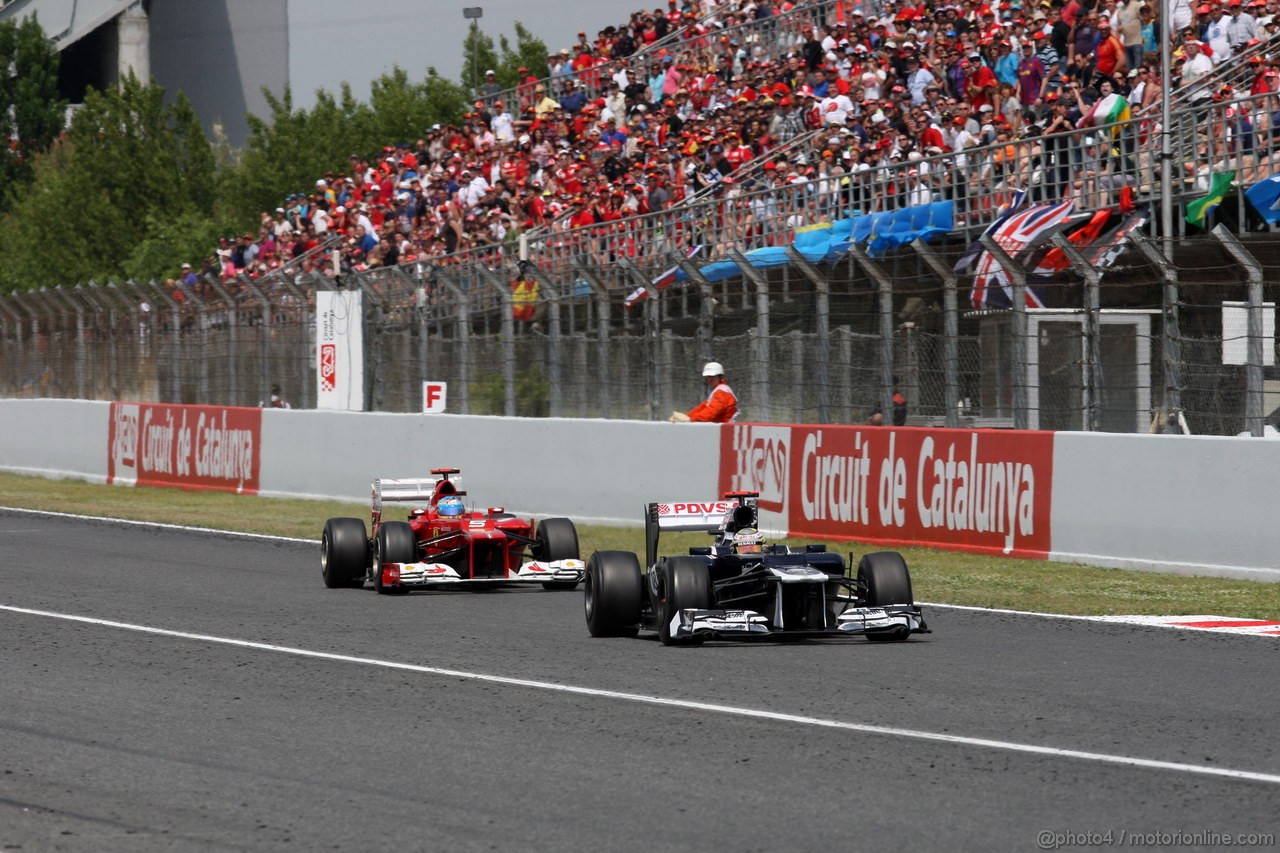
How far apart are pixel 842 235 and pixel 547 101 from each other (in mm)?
14746

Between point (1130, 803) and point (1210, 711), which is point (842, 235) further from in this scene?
point (1130, 803)

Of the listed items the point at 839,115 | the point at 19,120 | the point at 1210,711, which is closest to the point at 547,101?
the point at 839,115

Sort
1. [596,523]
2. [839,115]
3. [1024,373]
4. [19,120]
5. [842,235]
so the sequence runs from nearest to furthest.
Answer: [1024,373] < [596,523] < [842,235] < [839,115] < [19,120]

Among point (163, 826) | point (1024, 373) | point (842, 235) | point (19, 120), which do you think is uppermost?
point (19, 120)

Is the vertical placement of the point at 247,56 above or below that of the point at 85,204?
above

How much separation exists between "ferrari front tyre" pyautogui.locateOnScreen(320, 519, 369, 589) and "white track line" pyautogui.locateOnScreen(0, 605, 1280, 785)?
2507mm

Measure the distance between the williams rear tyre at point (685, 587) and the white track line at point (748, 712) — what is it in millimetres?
1241

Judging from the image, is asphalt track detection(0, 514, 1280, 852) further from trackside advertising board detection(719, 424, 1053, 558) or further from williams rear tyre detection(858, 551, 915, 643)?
trackside advertising board detection(719, 424, 1053, 558)

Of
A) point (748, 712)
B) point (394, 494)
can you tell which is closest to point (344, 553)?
point (394, 494)

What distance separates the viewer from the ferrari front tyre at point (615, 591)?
10.6 meters

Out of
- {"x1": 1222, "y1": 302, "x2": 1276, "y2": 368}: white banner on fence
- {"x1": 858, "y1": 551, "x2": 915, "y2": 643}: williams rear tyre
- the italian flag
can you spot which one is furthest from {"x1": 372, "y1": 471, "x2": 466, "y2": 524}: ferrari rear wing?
the italian flag

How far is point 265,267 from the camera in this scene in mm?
37688

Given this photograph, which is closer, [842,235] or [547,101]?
[842,235]

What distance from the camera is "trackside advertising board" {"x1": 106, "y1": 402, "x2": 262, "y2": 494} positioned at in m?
24.5
